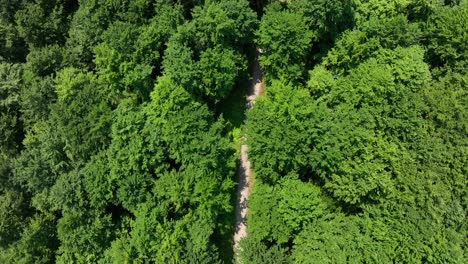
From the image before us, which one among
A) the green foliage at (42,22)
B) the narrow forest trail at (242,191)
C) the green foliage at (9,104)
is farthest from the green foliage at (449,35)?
the green foliage at (9,104)

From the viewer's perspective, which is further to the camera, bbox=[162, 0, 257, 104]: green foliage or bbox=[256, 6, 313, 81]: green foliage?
bbox=[162, 0, 257, 104]: green foliage

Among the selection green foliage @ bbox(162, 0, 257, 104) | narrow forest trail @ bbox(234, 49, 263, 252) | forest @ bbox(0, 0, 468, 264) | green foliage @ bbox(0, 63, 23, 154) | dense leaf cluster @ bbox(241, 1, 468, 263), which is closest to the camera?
dense leaf cluster @ bbox(241, 1, 468, 263)

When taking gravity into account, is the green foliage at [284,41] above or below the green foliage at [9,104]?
above

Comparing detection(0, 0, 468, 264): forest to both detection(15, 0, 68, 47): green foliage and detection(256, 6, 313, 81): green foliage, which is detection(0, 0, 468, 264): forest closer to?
detection(256, 6, 313, 81): green foliage

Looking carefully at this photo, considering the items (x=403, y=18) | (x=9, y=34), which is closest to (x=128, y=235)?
(x=9, y=34)

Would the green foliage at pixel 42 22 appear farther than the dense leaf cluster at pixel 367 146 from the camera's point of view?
Yes

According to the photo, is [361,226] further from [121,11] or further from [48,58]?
[48,58]

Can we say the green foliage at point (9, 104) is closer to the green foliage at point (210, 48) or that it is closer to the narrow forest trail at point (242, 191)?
the green foliage at point (210, 48)

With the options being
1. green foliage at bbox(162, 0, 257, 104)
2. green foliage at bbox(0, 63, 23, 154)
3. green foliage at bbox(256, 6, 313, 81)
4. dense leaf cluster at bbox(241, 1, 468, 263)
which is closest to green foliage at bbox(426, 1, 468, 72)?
dense leaf cluster at bbox(241, 1, 468, 263)
